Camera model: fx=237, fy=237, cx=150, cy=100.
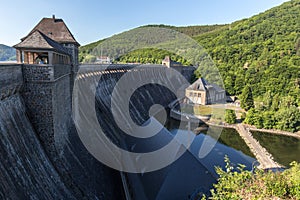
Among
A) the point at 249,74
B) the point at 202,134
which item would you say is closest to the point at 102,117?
the point at 202,134

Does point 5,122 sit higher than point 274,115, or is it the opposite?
point 5,122

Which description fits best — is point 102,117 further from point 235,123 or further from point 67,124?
point 235,123

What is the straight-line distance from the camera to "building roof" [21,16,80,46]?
14438 millimetres

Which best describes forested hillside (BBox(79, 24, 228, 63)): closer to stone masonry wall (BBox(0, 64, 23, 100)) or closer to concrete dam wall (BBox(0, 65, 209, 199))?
concrete dam wall (BBox(0, 65, 209, 199))

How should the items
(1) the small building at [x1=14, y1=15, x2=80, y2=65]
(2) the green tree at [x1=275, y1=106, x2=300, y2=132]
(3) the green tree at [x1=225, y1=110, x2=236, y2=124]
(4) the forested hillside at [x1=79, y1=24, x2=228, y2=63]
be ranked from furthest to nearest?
(4) the forested hillside at [x1=79, y1=24, x2=228, y2=63]
(3) the green tree at [x1=225, y1=110, x2=236, y2=124]
(2) the green tree at [x1=275, y1=106, x2=300, y2=132]
(1) the small building at [x1=14, y1=15, x2=80, y2=65]

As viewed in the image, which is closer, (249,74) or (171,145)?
(171,145)

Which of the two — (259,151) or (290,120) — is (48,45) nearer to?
(259,151)

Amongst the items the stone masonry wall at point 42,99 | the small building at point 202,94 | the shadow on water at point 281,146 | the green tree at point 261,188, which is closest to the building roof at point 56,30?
the stone masonry wall at point 42,99

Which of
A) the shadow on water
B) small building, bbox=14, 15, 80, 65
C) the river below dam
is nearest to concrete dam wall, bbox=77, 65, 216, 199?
the river below dam

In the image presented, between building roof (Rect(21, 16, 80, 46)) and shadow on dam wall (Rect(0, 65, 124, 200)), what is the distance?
20.6 ft

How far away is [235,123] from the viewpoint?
112ft

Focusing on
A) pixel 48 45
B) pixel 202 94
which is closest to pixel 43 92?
pixel 48 45

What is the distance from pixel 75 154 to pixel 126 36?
4158 inches

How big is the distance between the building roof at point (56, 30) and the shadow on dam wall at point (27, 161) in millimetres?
6287
